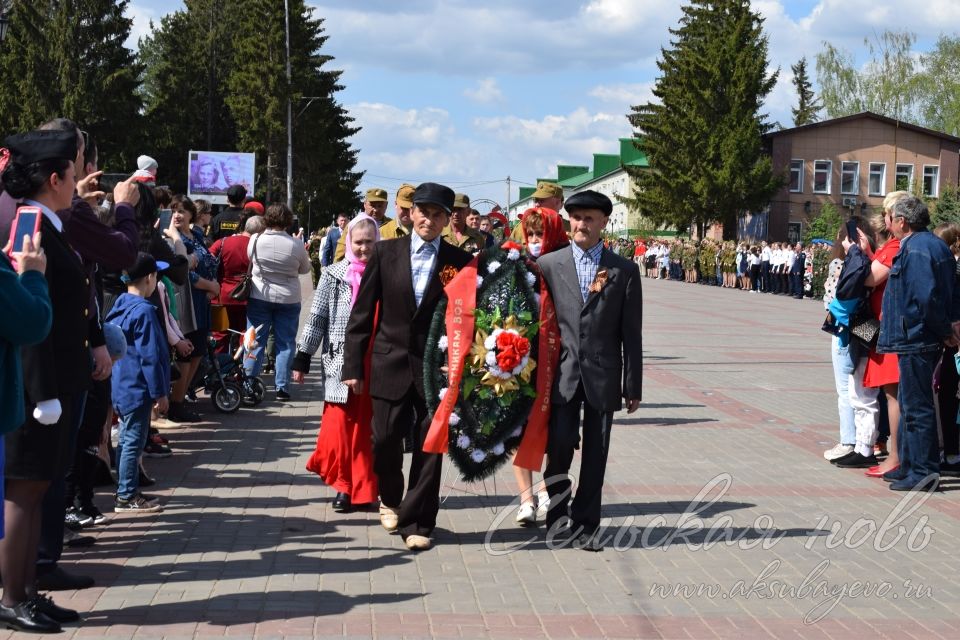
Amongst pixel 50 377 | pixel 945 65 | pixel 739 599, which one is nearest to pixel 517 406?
pixel 739 599

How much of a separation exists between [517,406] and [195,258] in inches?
194

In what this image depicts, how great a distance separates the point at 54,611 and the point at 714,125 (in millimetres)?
58279

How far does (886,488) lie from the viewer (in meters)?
8.47

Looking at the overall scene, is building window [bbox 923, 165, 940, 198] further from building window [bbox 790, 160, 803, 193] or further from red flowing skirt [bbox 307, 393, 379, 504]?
red flowing skirt [bbox 307, 393, 379, 504]

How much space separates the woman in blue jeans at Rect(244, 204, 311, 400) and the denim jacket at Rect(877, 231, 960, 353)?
598 cm

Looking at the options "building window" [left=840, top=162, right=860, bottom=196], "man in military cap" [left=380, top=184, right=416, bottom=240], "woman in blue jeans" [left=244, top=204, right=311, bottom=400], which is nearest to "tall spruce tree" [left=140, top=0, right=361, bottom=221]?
"building window" [left=840, top=162, right=860, bottom=196]

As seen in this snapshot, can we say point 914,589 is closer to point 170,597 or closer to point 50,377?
point 170,597

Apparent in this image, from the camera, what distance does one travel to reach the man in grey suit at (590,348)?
21.5ft

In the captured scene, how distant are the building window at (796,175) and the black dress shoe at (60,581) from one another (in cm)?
6383

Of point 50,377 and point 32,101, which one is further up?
point 32,101

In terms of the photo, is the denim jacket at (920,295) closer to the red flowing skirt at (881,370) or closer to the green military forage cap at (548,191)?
the red flowing skirt at (881,370)

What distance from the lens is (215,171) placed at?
54.1 metres

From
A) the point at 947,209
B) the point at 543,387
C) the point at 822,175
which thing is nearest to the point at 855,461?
the point at 543,387

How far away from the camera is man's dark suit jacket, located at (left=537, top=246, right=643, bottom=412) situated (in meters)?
6.53
